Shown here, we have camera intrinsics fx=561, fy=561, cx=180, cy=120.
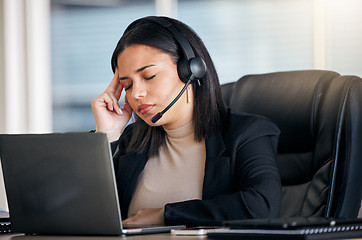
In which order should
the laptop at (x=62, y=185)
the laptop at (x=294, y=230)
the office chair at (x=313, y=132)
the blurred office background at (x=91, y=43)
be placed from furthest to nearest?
1. the blurred office background at (x=91, y=43)
2. the office chair at (x=313, y=132)
3. the laptop at (x=62, y=185)
4. the laptop at (x=294, y=230)

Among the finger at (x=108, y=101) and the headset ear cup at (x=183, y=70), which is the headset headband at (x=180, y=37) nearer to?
the headset ear cup at (x=183, y=70)

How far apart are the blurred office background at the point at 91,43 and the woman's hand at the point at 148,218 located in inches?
83.0

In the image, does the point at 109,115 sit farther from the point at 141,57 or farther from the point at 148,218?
the point at 148,218

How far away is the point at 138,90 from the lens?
157 cm

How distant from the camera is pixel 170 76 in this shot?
5.20 ft

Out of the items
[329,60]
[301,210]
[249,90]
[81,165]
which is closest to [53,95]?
[329,60]

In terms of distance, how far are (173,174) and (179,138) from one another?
126 mm

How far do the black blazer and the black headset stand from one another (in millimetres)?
172

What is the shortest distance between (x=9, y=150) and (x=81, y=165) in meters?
0.18

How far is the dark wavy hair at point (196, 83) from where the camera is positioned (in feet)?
5.28

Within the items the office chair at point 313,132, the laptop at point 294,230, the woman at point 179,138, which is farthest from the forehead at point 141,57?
the laptop at point 294,230

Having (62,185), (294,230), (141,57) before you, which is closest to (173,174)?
(141,57)

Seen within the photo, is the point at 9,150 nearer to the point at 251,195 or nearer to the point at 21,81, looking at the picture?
the point at 251,195

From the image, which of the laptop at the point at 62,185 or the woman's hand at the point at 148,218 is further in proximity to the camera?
the woman's hand at the point at 148,218
